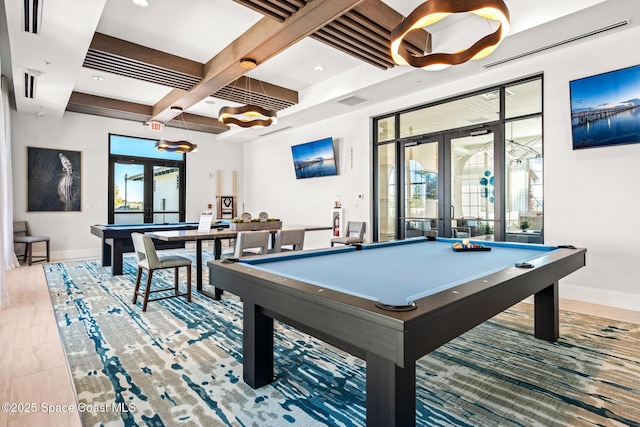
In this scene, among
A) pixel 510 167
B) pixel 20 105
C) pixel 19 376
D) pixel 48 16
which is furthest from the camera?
pixel 20 105

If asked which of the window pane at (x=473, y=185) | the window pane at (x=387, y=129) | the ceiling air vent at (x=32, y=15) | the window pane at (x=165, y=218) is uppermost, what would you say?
the ceiling air vent at (x=32, y=15)

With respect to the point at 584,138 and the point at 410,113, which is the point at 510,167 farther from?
the point at 410,113

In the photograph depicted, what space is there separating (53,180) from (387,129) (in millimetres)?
7438

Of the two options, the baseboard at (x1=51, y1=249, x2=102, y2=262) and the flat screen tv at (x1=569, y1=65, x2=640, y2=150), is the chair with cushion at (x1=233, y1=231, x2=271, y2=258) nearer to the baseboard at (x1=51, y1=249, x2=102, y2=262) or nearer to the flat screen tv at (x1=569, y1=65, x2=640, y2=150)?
the flat screen tv at (x1=569, y1=65, x2=640, y2=150)

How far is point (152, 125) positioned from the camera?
8094mm

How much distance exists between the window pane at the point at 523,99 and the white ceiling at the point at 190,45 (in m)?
0.73

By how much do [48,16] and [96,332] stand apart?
10.7 ft

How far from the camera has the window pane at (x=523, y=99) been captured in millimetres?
4559

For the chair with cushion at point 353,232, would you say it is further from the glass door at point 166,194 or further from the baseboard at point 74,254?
the baseboard at point 74,254

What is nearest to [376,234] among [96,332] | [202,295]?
[202,295]

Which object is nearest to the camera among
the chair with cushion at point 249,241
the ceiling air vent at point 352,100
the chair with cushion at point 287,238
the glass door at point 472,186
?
the chair with cushion at point 249,241

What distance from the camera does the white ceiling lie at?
3.55 meters

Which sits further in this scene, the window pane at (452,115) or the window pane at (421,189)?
the window pane at (421,189)

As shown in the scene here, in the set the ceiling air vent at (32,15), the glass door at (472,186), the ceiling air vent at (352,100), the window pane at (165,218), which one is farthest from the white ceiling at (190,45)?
the window pane at (165,218)
